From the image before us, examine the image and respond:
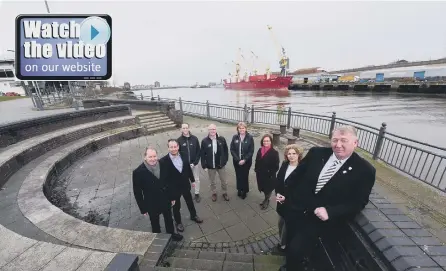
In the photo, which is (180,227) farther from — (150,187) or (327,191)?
(327,191)

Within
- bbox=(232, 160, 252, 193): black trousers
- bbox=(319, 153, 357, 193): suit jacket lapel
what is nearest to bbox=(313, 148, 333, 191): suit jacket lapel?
bbox=(319, 153, 357, 193): suit jacket lapel

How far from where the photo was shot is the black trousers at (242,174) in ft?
15.2

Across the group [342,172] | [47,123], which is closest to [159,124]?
[47,123]

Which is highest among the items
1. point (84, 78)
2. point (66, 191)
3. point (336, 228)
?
point (84, 78)

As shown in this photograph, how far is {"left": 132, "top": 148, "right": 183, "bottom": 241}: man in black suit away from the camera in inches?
121

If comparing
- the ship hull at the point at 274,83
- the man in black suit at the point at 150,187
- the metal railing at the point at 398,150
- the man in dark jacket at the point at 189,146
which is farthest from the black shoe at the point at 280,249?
the ship hull at the point at 274,83

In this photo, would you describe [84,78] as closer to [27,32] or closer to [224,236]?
[27,32]

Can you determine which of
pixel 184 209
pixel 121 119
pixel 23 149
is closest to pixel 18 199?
pixel 23 149

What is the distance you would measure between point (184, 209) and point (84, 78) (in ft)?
14.4

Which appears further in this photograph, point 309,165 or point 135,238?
point 135,238

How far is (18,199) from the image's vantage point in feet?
13.7

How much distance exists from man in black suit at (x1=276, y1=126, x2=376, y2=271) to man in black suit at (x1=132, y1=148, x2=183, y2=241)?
1.92 metres

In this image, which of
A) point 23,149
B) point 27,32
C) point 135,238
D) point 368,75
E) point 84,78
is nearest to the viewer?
point 135,238

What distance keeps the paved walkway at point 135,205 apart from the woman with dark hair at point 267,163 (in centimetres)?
61
